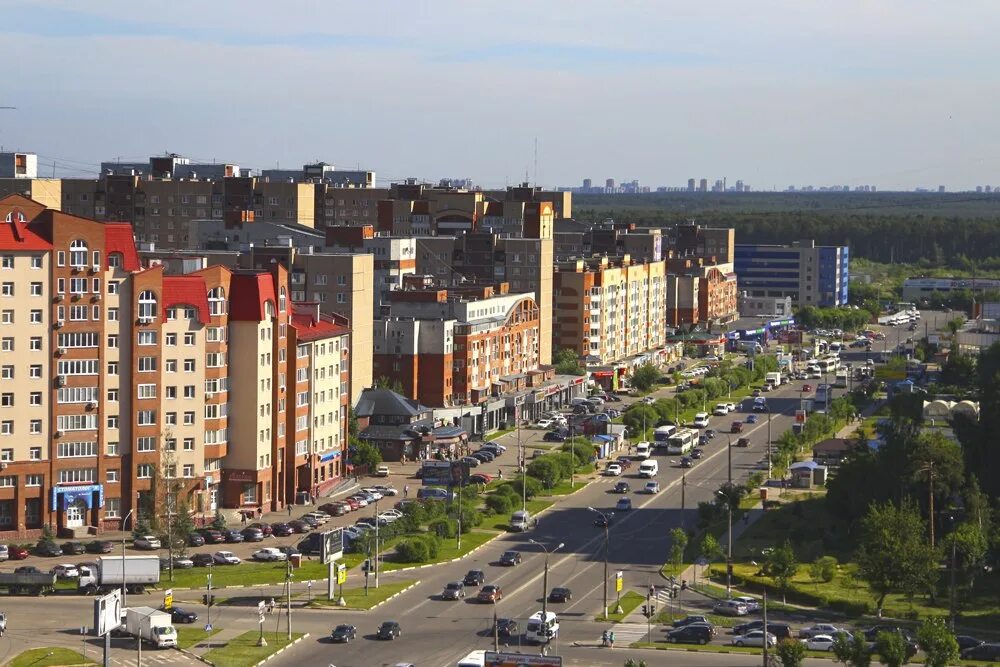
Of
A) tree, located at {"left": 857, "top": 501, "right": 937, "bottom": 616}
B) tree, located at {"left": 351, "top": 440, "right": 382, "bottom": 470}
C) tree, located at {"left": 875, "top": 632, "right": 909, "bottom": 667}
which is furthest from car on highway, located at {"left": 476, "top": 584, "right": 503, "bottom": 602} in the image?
tree, located at {"left": 351, "top": 440, "right": 382, "bottom": 470}

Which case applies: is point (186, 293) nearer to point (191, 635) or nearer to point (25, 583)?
point (25, 583)

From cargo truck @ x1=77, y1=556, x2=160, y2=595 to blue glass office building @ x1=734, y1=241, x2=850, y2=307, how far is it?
115398 millimetres

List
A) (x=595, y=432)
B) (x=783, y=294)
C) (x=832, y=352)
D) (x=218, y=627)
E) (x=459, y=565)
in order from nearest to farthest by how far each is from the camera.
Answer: (x=218, y=627) < (x=459, y=565) < (x=595, y=432) < (x=832, y=352) < (x=783, y=294)

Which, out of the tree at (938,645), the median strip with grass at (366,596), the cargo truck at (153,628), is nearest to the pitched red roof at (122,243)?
the median strip with grass at (366,596)

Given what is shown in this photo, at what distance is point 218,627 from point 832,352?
87334 mm

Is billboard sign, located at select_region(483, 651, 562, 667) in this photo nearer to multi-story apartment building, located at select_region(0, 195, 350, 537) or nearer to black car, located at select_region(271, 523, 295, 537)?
black car, located at select_region(271, 523, 295, 537)

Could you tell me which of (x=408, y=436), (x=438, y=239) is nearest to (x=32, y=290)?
(x=408, y=436)

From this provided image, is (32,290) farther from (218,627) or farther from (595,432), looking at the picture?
(595,432)

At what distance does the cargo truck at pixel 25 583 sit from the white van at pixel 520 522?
16643mm

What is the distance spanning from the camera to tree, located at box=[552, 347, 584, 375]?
98000 mm

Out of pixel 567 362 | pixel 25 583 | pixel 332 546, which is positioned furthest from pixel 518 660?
pixel 567 362

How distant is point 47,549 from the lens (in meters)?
53.4

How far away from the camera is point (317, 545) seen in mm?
53719

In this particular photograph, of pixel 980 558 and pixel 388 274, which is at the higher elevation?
pixel 388 274
